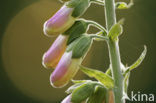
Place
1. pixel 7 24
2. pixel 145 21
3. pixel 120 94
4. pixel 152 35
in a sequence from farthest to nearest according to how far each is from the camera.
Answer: pixel 7 24, pixel 145 21, pixel 152 35, pixel 120 94

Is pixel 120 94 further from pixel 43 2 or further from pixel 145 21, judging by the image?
pixel 43 2

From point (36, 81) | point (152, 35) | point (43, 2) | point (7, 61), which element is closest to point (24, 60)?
point (7, 61)

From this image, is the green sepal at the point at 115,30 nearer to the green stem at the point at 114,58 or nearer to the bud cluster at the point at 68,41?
the green stem at the point at 114,58

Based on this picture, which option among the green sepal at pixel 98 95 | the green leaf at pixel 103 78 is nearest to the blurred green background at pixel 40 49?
the green sepal at pixel 98 95

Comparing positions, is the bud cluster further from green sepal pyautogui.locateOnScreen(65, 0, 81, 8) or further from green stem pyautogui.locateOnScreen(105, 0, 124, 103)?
green stem pyautogui.locateOnScreen(105, 0, 124, 103)

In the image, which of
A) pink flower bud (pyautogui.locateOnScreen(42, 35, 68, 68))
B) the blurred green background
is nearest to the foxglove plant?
pink flower bud (pyautogui.locateOnScreen(42, 35, 68, 68))
